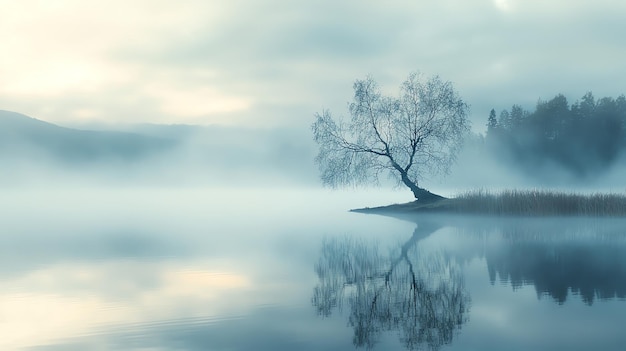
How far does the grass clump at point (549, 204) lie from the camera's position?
43.2 meters

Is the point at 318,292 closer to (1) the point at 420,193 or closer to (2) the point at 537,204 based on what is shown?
(2) the point at 537,204

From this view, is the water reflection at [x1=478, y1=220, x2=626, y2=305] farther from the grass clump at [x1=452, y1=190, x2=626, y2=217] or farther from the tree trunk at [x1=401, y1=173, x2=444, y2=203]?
the tree trunk at [x1=401, y1=173, x2=444, y2=203]

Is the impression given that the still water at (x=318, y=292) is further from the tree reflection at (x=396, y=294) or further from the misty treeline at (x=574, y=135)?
the misty treeline at (x=574, y=135)


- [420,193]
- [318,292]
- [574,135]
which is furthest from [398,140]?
[574,135]

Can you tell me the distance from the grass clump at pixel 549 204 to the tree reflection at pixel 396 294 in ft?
63.8

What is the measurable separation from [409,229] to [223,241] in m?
11.8

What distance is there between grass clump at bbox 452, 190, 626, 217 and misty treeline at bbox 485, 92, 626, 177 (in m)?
84.2

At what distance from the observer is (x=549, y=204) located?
4450 cm

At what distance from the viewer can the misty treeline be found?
407 feet

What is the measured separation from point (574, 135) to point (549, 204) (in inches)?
3450

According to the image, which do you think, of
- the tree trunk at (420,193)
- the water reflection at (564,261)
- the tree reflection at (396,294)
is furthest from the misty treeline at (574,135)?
the tree reflection at (396,294)

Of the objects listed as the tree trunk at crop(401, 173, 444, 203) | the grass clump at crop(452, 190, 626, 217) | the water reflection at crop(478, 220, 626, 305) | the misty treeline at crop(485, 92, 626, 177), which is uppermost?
the misty treeline at crop(485, 92, 626, 177)

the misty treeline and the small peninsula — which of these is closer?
the small peninsula

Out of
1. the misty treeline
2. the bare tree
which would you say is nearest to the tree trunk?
the bare tree
